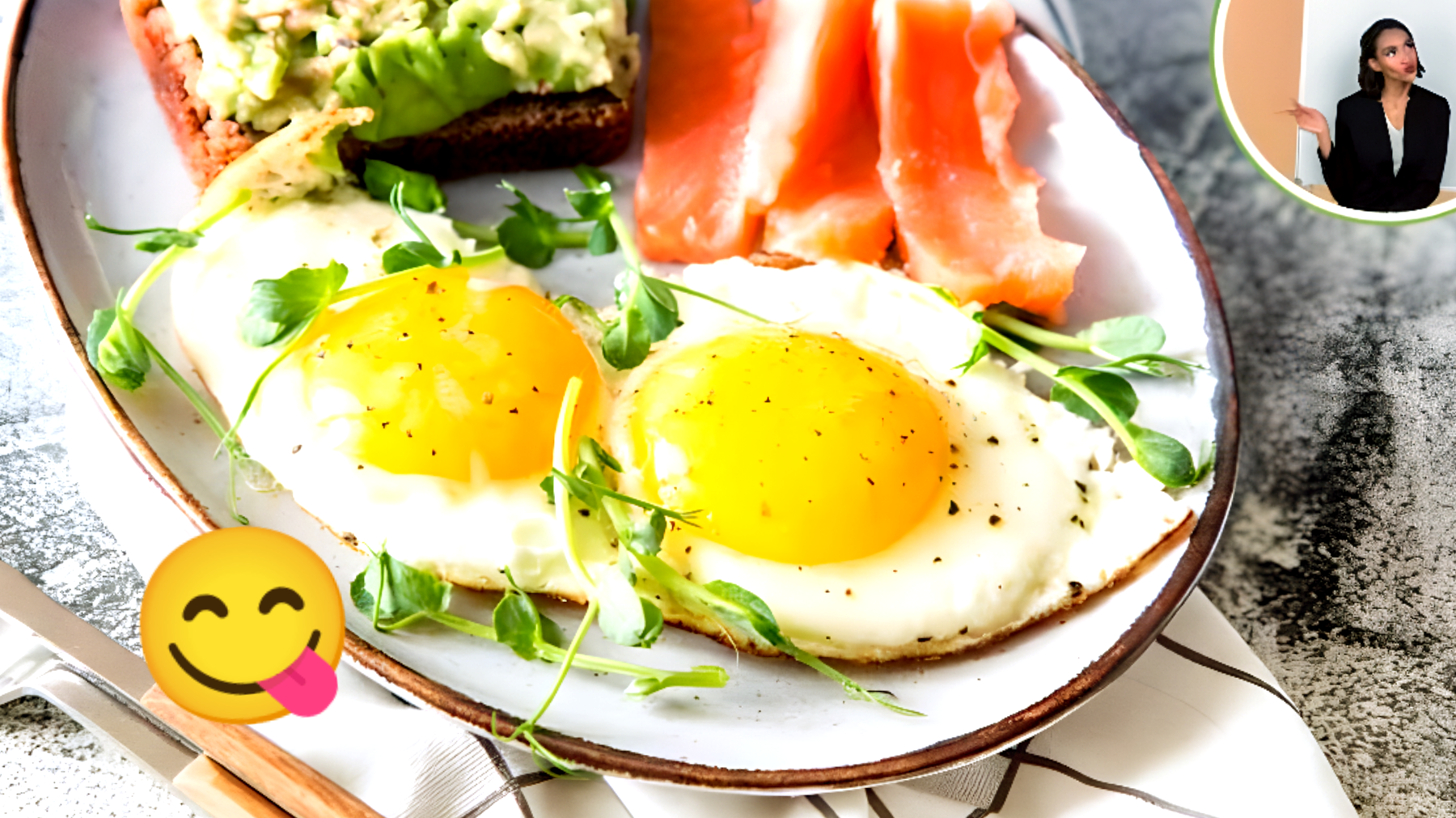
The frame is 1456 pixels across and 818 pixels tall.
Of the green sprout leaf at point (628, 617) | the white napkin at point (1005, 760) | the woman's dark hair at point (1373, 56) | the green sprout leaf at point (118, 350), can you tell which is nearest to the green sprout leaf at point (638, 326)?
the green sprout leaf at point (628, 617)

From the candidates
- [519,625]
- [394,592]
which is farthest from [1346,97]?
[394,592]

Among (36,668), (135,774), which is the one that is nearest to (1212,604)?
(135,774)

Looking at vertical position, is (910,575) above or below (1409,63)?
below

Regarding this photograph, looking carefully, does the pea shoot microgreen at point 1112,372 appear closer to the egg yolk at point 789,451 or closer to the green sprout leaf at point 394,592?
the egg yolk at point 789,451

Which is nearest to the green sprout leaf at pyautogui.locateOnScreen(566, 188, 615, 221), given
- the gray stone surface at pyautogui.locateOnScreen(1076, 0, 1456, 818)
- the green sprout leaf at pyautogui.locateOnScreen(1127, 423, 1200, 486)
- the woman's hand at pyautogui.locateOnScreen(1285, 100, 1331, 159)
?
the green sprout leaf at pyautogui.locateOnScreen(1127, 423, 1200, 486)

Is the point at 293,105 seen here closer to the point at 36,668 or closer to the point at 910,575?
the point at 36,668

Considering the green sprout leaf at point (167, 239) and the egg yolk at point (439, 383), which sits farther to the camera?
the green sprout leaf at point (167, 239)
